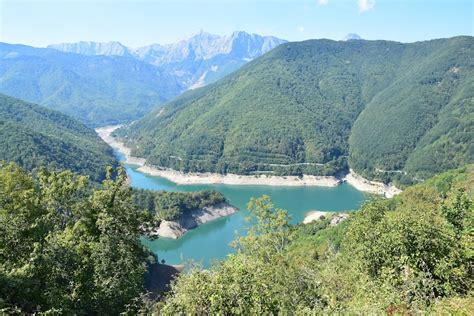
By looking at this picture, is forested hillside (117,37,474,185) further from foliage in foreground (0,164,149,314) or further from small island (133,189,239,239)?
foliage in foreground (0,164,149,314)

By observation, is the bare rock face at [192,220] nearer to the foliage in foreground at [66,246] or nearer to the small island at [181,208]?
the small island at [181,208]

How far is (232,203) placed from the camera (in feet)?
285

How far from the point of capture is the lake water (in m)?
→ 59.6

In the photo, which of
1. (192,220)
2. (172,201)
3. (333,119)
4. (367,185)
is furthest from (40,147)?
(333,119)

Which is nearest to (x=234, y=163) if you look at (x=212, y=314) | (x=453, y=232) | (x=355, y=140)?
(x=355, y=140)

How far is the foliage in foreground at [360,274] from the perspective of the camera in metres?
10.4

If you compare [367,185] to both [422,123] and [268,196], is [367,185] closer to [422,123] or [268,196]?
[422,123]

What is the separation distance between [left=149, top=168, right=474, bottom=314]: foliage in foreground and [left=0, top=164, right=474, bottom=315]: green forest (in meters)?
0.04

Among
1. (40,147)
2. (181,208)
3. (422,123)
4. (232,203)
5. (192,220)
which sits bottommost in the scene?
(232,203)

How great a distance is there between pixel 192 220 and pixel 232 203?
1657 centimetres

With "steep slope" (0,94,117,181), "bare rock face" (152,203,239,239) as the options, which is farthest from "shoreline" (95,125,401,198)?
"bare rock face" (152,203,239,239)

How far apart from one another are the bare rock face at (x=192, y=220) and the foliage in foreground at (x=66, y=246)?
4864 cm

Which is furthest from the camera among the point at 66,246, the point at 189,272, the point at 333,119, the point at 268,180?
the point at 333,119

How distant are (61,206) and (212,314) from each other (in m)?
8.63
